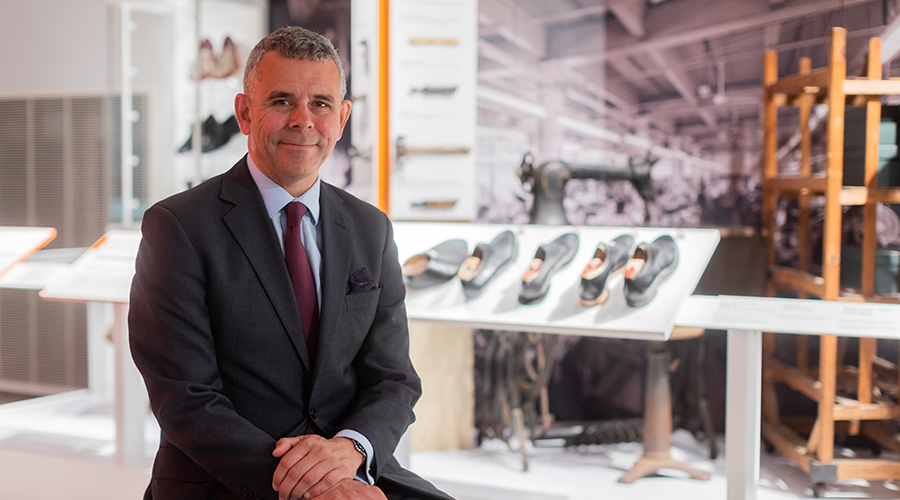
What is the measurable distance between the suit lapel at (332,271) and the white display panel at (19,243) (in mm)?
2288

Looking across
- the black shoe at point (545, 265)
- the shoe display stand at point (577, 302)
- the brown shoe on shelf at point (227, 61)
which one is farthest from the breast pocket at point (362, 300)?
the brown shoe on shelf at point (227, 61)

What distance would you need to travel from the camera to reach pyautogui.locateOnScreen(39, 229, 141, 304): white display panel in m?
2.82

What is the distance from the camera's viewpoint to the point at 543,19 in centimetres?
403

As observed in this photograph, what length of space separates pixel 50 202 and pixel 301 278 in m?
5.02

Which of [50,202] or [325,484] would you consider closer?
[325,484]

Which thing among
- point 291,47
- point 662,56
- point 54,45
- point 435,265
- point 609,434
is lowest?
point 609,434

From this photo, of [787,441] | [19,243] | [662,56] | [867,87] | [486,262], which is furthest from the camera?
[662,56]

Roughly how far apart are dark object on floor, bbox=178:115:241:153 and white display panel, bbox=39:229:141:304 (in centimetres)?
127

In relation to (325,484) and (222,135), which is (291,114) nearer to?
(325,484)

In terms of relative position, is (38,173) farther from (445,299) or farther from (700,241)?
(700,241)

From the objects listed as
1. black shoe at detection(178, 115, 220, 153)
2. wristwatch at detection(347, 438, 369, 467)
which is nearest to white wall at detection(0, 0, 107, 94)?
black shoe at detection(178, 115, 220, 153)

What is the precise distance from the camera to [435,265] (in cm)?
271

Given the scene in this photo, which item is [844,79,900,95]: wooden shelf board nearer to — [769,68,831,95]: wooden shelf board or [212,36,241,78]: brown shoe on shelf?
[769,68,831,95]: wooden shelf board

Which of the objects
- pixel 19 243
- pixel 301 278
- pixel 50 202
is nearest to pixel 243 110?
pixel 301 278
